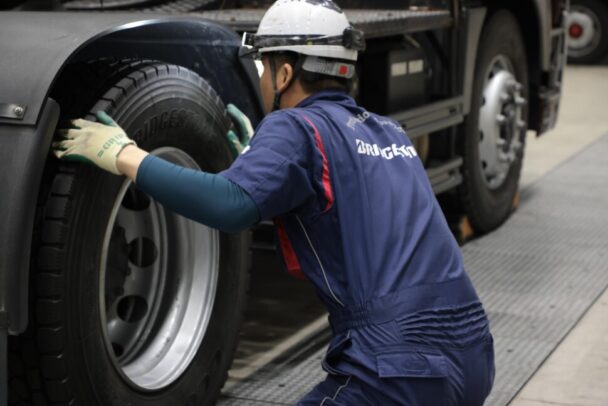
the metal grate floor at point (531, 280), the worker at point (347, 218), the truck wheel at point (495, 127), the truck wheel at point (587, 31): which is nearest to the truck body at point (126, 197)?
the worker at point (347, 218)

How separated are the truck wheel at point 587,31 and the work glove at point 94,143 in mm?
12701

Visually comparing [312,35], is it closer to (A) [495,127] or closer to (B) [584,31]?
(A) [495,127]

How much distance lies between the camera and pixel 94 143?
9.66 ft

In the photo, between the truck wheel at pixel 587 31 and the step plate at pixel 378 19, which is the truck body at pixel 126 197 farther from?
the truck wheel at pixel 587 31

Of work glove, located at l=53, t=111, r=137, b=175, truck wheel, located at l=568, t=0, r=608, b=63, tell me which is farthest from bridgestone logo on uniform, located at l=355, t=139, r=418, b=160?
truck wheel, located at l=568, t=0, r=608, b=63

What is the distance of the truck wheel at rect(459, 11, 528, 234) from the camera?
21.8 ft

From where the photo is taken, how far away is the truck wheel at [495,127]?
664 cm

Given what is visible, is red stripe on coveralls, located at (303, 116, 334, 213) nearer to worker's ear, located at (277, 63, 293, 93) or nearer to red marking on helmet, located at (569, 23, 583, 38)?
worker's ear, located at (277, 63, 293, 93)

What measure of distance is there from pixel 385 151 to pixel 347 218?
0.72ft

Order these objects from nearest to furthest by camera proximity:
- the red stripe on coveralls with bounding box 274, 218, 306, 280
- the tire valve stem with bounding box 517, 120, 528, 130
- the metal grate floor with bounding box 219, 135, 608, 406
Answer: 1. the red stripe on coveralls with bounding box 274, 218, 306, 280
2. the metal grate floor with bounding box 219, 135, 608, 406
3. the tire valve stem with bounding box 517, 120, 528, 130

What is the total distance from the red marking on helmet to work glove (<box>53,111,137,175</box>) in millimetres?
13063

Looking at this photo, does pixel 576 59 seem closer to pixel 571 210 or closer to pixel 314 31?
pixel 571 210

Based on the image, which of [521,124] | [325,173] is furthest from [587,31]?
[325,173]

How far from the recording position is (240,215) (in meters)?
2.72
